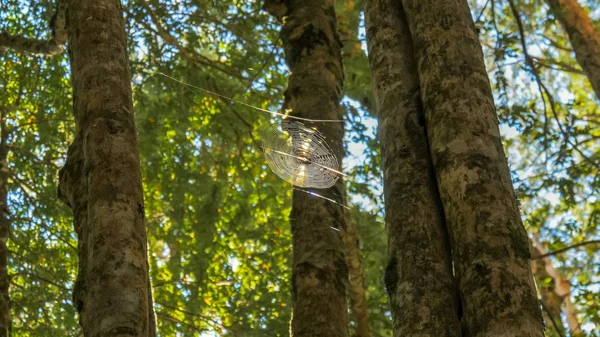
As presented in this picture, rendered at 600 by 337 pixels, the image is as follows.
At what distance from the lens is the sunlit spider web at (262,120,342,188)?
5723 mm

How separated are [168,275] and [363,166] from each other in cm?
352

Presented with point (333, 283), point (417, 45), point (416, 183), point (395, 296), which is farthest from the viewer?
point (333, 283)

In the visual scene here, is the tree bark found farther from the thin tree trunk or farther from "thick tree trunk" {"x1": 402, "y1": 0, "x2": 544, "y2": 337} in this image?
the thin tree trunk

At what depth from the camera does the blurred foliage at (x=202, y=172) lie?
31.8ft

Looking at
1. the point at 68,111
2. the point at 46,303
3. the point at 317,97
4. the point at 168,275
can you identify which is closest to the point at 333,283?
the point at 317,97

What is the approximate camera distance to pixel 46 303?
33.0 feet

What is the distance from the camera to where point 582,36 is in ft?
30.3

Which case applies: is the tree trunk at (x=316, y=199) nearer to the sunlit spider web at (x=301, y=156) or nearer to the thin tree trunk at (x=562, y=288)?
the sunlit spider web at (x=301, y=156)

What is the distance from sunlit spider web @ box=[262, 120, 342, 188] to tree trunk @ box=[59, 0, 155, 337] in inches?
69.0

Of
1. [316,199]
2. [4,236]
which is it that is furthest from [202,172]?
[316,199]

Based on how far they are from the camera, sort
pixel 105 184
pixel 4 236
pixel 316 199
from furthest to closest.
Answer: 1. pixel 4 236
2. pixel 316 199
3. pixel 105 184

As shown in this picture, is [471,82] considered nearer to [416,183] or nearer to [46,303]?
[416,183]

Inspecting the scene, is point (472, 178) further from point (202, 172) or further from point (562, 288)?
point (562, 288)

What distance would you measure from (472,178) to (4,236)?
6682 millimetres
